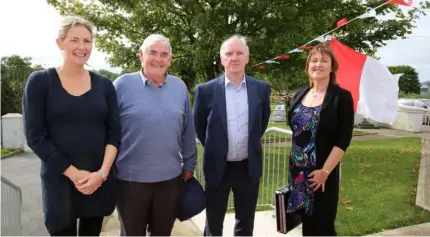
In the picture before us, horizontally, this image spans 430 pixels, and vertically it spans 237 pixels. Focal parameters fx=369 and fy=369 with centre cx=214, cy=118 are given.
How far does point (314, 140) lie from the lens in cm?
278

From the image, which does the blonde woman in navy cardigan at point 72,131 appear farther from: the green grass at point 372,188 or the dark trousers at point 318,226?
the green grass at point 372,188

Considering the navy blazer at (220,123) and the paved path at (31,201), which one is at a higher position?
the navy blazer at (220,123)

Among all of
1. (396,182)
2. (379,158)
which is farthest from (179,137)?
(379,158)

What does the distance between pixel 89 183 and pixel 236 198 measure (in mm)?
1236

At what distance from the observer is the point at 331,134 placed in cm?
276

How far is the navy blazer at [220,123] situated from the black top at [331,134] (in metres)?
0.49

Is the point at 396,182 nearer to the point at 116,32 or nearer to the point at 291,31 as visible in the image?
the point at 291,31

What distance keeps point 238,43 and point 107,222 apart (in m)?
3.77

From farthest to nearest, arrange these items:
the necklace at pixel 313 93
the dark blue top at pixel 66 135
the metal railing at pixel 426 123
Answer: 1. the metal railing at pixel 426 123
2. the necklace at pixel 313 93
3. the dark blue top at pixel 66 135

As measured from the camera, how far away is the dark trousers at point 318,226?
2.83 m

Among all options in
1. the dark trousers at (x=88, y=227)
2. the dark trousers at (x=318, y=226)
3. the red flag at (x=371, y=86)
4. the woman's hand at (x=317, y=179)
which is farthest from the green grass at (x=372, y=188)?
the dark trousers at (x=88, y=227)

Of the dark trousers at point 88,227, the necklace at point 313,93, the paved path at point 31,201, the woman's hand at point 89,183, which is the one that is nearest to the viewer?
the woman's hand at point 89,183

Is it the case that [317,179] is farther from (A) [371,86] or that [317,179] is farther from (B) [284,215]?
(A) [371,86]

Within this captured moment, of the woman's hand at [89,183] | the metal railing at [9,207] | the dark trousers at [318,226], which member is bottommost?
the metal railing at [9,207]
